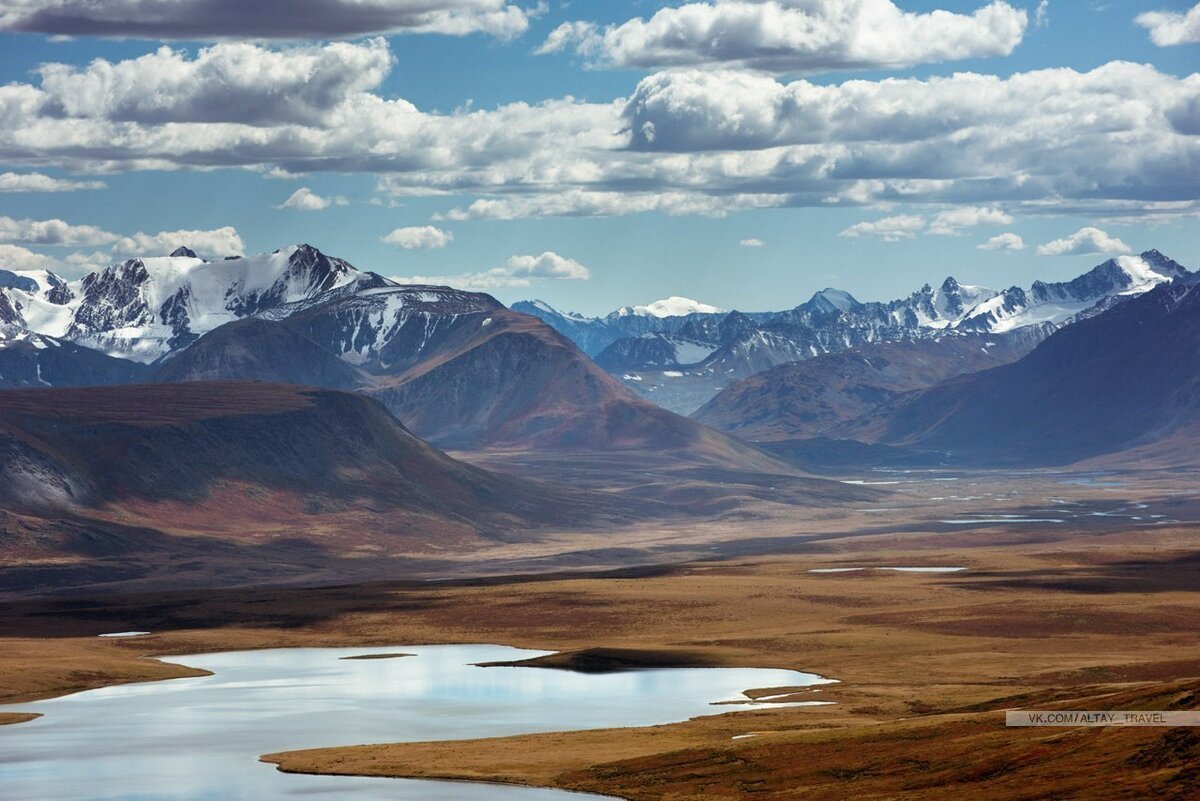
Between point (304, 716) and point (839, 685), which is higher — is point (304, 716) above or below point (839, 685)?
above

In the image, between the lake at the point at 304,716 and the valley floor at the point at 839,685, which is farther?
the lake at the point at 304,716

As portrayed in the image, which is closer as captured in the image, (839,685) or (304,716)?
(304,716)

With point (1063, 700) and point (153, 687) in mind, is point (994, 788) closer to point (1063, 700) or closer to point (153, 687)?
point (1063, 700)

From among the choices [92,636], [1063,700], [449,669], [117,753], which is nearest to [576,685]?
[449,669]

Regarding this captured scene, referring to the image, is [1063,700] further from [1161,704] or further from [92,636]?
[92,636]

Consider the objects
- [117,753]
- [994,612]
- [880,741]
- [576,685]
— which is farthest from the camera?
[994,612]

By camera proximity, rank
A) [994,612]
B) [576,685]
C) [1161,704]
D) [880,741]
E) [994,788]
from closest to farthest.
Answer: [994,788] → [1161,704] → [880,741] → [576,685] → [994,612]

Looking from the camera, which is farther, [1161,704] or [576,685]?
[576,685]

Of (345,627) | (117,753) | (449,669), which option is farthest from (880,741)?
(345,627)

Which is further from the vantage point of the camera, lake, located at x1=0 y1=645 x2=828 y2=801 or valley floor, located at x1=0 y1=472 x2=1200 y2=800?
lake, located at x1=0 y1=645 x2=828 y2=801
